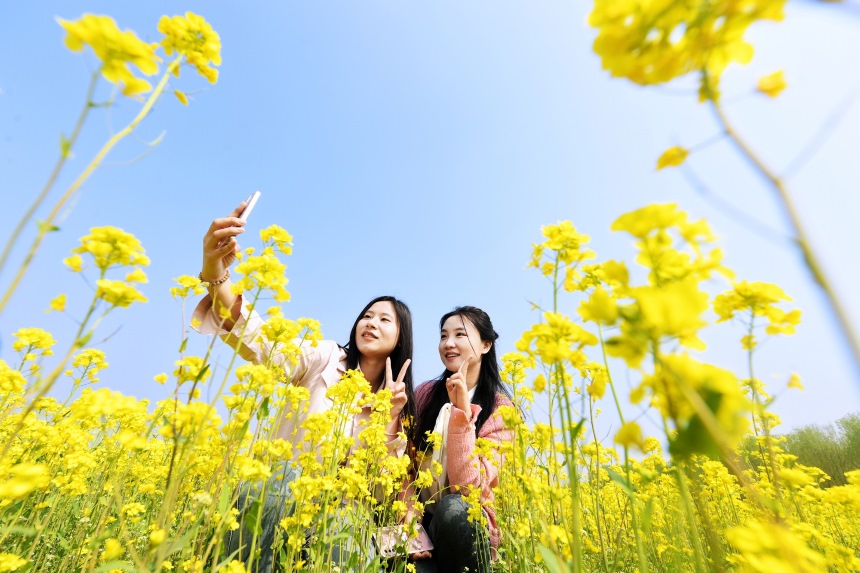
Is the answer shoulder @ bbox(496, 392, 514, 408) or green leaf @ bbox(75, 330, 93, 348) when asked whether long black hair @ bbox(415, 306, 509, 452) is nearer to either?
shoulder @ bbox(496, 392, 514, 408)

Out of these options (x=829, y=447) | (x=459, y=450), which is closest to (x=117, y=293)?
(x=459, y=450)

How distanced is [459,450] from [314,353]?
5.38 feet

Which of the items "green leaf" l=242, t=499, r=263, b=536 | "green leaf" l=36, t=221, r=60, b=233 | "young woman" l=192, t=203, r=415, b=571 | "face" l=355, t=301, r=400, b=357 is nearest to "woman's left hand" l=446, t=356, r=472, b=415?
"young woman" l=192, t=203, r=415, b=571

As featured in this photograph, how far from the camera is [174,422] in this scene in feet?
3.81

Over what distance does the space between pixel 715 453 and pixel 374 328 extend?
389 cm

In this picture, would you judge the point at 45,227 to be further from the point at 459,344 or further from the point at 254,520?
the point at 459,344

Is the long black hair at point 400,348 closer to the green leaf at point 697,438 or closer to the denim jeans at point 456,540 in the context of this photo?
the denim jeans at point 456,540

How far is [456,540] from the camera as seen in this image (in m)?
3.14

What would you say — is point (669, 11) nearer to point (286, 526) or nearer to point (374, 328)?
point (286, 526)

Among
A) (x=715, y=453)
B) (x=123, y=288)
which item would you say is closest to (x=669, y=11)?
(x=715, y=453)

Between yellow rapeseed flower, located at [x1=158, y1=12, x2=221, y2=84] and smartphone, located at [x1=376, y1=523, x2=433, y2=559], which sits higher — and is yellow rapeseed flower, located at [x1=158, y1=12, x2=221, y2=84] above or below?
above

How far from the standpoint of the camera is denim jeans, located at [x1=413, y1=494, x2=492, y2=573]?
10.2 ft

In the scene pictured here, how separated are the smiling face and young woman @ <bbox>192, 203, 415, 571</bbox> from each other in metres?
0.41

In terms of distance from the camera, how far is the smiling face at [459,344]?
14.5 feet
